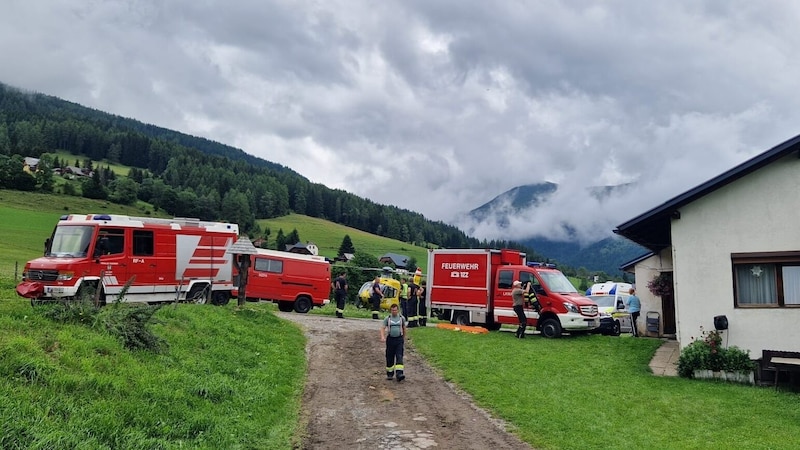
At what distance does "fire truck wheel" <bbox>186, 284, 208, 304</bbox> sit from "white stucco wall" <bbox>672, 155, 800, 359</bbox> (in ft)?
53.0

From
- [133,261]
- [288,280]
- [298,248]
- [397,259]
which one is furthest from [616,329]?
[397,259]

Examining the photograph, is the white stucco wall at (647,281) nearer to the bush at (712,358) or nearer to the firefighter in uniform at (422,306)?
the bush at (712,358)

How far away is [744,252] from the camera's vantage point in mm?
13406

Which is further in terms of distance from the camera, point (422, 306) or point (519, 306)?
point (422, 306)

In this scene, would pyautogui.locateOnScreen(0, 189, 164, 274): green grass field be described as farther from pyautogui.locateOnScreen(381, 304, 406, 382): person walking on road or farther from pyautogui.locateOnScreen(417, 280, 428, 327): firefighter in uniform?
pyautogui.locateOnScreen(381, 304, 406, 382): person walking on road

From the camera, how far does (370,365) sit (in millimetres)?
13570

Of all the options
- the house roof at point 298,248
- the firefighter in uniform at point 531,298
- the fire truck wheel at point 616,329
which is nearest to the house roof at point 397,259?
the house roof at point 298,248

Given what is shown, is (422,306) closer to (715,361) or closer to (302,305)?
(302,305)

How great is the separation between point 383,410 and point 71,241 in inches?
476

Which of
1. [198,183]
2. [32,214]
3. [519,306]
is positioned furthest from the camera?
[198,183]

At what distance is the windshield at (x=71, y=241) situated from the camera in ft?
52.6

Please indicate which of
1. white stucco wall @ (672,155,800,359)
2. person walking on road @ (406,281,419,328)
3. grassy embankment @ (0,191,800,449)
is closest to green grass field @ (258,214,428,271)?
person walking on road @ (406,281,419,328)

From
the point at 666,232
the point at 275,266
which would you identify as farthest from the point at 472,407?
the point at 275,266

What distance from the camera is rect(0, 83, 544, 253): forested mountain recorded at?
328 ft
